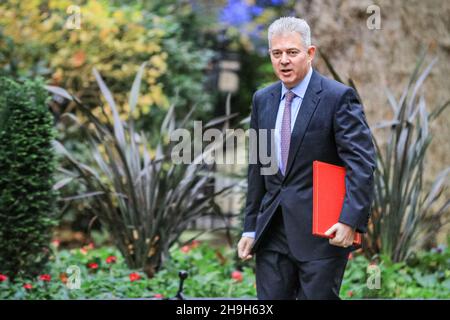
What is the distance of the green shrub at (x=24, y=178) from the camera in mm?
4750

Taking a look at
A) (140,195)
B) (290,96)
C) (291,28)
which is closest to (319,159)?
(290,96)

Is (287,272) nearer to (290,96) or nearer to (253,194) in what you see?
(253,194)

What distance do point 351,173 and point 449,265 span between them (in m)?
2.69

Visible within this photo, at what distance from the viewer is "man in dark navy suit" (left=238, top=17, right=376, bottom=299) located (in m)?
2.78

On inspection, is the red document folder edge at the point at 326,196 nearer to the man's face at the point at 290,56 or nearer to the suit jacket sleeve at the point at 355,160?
the suit jacket sleeve at the point at 355,160

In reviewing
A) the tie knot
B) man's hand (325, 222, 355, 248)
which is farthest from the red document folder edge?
the tie knot

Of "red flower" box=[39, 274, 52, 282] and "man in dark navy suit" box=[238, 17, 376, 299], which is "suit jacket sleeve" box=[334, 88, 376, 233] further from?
"red flower" box=[39, 274, 52, 282]

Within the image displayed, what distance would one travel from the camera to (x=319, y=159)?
289 centimetres

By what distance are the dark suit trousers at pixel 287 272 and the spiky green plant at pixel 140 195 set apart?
78.8 inches

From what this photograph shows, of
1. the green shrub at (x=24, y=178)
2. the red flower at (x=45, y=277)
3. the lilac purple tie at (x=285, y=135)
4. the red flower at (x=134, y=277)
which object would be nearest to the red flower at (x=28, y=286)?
the red flower at (x=45, y=277)

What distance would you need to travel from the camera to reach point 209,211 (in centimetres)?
546

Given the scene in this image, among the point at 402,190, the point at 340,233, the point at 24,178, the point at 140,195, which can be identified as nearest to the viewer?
the point at 340,233

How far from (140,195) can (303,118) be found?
2386 mm

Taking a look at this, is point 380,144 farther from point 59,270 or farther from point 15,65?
point 15,65
